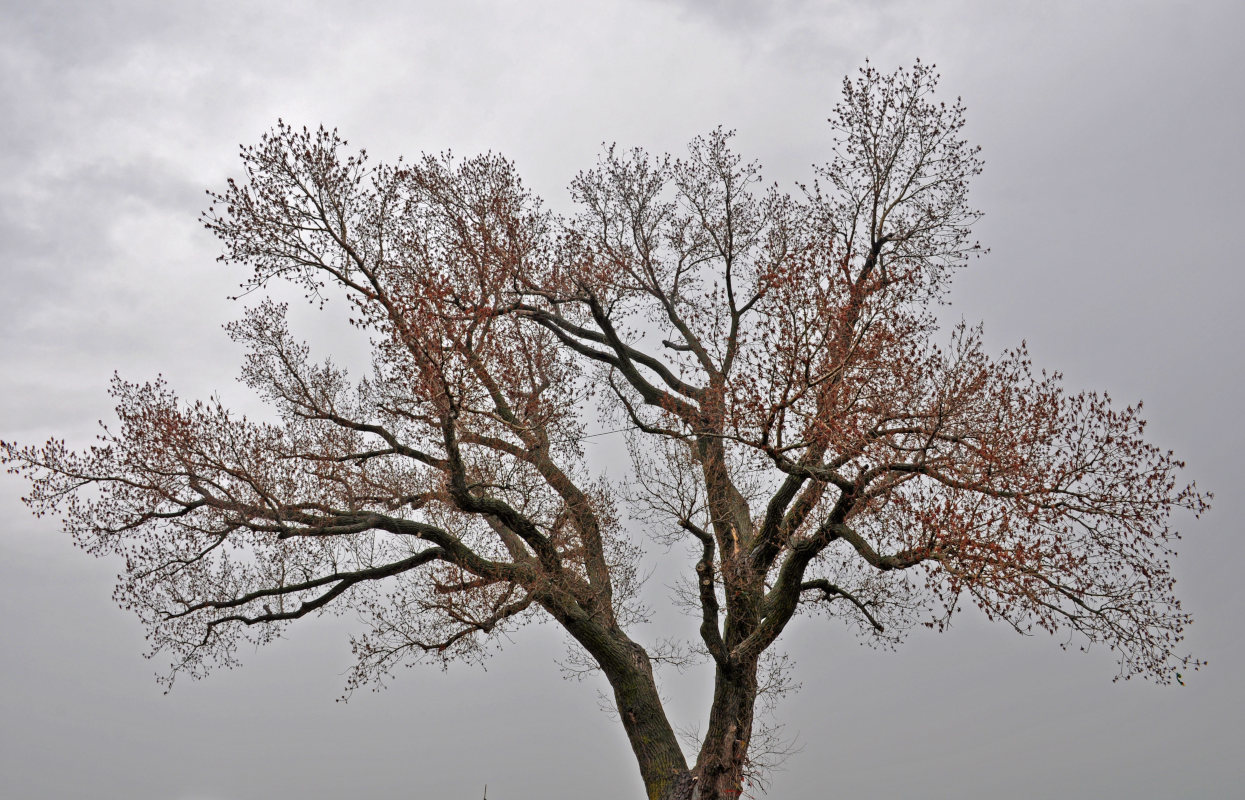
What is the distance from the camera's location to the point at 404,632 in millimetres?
12812

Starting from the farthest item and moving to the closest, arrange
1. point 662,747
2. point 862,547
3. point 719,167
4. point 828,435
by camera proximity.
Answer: point 719,167 < point 662,747 < point 862,547 < point 828,435

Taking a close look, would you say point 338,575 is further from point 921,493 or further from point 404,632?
point 921,493

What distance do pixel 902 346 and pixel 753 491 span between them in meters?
3.10

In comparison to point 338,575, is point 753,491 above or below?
above

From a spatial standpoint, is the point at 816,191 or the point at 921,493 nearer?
the point at 921,493

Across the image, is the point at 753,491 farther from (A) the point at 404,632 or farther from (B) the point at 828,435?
(A) the point at 404,632

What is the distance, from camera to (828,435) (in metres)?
9.15

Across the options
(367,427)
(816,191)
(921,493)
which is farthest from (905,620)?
(367,427)

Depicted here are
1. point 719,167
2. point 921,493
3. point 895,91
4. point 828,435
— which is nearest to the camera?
point 828,435

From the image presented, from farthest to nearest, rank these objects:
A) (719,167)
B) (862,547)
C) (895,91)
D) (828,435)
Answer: (719,167) < (895,91) < (862,547) < (828,435)

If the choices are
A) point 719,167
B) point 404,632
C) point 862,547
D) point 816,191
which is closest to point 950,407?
point 862,547

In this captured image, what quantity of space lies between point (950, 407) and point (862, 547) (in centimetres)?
229

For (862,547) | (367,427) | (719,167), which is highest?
(719,167)

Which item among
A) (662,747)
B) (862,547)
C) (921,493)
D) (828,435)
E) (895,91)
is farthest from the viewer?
(895,91)
